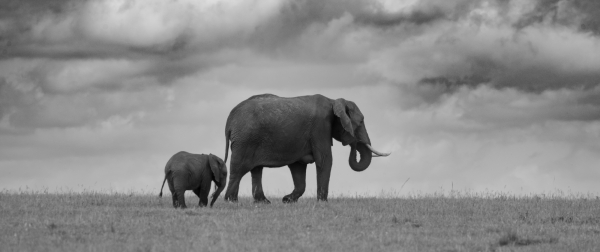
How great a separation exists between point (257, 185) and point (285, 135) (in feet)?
6.20

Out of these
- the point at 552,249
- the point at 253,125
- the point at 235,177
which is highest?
the point at 253,125

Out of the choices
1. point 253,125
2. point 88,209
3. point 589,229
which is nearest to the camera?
point 589,229

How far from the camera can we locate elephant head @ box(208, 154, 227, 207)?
20.7 meters

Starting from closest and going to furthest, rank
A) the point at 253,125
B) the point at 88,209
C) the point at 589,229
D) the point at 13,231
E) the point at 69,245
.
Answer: the point at 69,245
the point at 13,231
the point at 589,229
the point at 88,209
the point at 253,125

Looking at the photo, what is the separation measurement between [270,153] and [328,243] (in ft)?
28.9

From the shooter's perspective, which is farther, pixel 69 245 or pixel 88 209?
pixel 88 209

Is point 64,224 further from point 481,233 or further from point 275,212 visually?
point 481,233

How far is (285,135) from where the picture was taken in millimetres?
23078

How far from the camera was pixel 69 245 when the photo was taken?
14.0m

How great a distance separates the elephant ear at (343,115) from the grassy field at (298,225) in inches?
91.1

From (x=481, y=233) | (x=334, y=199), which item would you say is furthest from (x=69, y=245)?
(x=334, y=199)

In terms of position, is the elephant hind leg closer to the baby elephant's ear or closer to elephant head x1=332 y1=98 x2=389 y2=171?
the baby elephant's ear

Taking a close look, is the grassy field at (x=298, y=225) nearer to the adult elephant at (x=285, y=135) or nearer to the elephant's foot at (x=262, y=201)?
the elephant's foot at (x=262, y=201)

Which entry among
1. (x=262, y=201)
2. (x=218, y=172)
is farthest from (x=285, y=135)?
(x=218, y=172)
